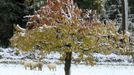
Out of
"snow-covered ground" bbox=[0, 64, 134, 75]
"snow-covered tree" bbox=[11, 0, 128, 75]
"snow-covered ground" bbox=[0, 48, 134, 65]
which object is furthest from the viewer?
"snow-covered ground" bbox=[0, 48, 134, 65]

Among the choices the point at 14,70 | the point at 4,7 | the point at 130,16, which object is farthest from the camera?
the point at 130,16

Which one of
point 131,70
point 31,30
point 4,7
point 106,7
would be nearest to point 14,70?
point 131,70

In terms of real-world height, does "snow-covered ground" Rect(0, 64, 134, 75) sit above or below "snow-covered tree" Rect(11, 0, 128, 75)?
below

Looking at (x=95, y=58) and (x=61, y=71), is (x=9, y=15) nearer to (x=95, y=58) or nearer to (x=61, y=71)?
(x=95, y=58)

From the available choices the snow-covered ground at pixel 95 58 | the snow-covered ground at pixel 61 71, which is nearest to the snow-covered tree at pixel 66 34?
the snow-covered ground at pixel 61 71

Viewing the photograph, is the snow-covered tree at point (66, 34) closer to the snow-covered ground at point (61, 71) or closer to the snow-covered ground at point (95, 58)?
the snow-covered ground at point (61, 71)

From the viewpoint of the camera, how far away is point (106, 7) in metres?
35.7

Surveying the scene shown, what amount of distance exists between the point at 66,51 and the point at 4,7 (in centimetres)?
2172

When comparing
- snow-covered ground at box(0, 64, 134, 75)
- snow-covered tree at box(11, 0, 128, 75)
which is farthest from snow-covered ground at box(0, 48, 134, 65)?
snow-covered tree at box(11, 0, 128, 75)

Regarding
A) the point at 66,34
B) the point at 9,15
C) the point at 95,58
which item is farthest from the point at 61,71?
the point at 9,15

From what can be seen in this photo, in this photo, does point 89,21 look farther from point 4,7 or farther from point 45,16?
point 4,7

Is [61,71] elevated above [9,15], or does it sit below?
below

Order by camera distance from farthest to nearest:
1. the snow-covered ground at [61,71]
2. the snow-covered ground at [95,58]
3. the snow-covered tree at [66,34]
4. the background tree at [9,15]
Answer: the background tree at [9,15], the snow-covered ground at [95,58], the snow-covered ground at [61,71], the snow-covered tree at [66,34]

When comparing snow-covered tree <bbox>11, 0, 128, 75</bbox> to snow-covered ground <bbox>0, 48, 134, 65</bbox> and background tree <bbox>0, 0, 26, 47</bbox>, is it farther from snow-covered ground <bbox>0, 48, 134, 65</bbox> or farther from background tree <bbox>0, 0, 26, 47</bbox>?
background tree <bbox>0, 0, 26, 47</bbox>
